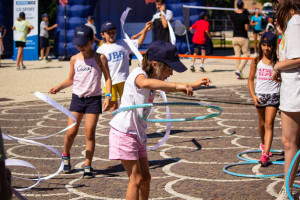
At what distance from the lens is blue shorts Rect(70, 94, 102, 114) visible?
6.37 meters

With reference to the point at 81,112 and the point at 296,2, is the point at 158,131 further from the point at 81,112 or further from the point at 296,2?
the point at 296,2

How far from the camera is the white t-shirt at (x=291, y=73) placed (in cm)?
484

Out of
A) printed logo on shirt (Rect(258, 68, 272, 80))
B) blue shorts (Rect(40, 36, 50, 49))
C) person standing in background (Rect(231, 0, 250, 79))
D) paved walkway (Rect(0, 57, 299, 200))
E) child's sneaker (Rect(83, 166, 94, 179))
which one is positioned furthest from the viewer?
blue shorts (Rect(40, 36, 50, 49))

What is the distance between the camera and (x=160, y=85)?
4.08 meters

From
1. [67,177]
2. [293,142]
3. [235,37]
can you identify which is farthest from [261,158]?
[235,37]

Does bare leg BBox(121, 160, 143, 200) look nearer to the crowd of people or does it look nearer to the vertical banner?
the crowd of people

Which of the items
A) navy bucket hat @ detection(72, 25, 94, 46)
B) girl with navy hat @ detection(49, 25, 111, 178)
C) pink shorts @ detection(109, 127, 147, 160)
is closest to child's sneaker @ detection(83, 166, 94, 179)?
girl with navy hat @ detection(49, 25, 111, 178)

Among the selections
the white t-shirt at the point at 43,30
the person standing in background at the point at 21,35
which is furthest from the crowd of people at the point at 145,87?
the white t-shirt at the point at 43,30

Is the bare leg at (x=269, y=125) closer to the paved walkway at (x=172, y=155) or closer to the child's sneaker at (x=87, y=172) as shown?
the paved walkway at (x=172, y=155)

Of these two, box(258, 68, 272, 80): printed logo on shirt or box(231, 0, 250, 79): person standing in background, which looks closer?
box(258, 68, 272, 80): printed logo on shirt

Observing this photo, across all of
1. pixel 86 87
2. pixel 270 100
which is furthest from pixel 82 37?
pixel 270 100

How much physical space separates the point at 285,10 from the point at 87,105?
2730 mm

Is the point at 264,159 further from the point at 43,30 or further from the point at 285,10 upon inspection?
the point at 43,30

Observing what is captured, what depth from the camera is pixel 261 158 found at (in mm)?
6469
